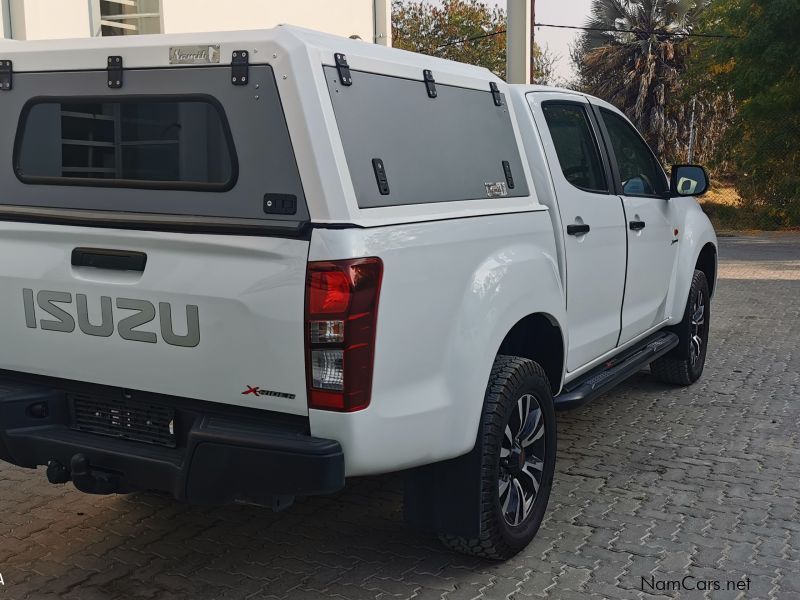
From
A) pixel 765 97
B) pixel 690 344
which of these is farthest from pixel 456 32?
pixel 690 344

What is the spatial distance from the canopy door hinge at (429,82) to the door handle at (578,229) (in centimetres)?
115

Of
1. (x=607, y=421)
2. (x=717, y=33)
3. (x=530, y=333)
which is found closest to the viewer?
(x=530, y=333)

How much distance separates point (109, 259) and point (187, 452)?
2.46 feet

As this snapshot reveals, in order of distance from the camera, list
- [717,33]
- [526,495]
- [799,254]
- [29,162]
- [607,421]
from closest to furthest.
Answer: [29,162] < [526,495] < [607,421] < [799,254] < [717,33]

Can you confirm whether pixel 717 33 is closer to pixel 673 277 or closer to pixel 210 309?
pixel 673 277

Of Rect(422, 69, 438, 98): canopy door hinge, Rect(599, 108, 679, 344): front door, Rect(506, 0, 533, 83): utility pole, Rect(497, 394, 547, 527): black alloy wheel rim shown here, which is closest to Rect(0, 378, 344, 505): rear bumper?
Rect(497, 394, 547, 527): black alloy wheel rim

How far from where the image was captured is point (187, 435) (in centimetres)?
328

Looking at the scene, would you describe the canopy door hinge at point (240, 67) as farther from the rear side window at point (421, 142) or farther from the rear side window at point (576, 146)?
the rear side window at point (576, 146)

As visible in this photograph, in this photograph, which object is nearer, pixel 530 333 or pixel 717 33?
pixel 530 333

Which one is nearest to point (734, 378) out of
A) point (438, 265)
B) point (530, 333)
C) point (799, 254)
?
point (530, 333)

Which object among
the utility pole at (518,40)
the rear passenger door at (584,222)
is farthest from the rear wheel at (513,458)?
the utility pole at (518,40)

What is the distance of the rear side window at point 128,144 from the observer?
3.24 meters

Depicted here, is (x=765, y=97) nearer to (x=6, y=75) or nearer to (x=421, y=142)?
(x=421, y=142)

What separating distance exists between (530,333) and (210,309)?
1702mm
